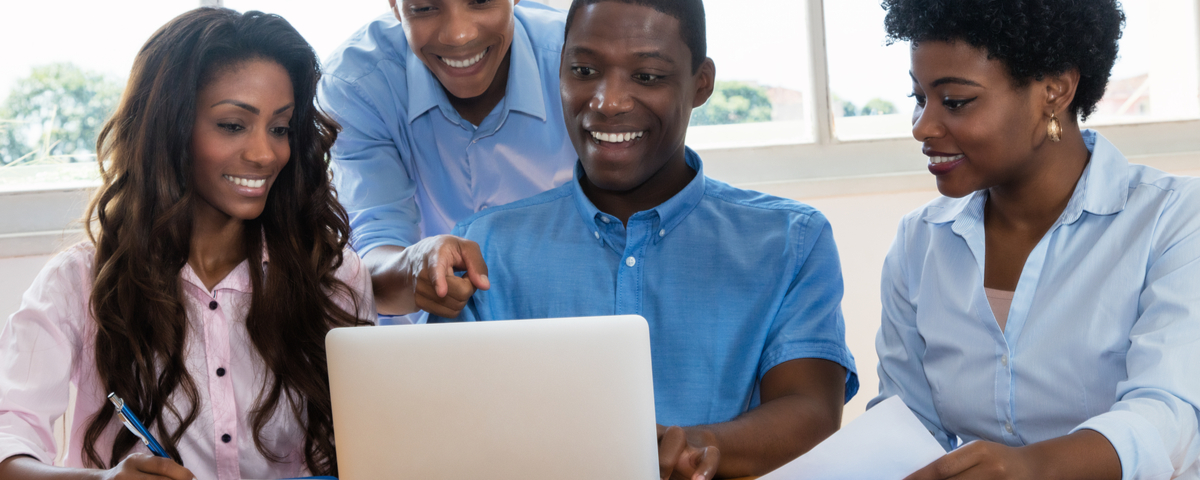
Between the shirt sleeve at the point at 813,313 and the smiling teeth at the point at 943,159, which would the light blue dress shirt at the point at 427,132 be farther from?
the smiling teeth at the point at 943,159

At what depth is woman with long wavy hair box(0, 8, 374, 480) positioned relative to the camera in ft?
4.77

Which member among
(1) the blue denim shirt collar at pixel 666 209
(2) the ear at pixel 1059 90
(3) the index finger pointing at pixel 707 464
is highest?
(2) the ear at pixel 1059 90

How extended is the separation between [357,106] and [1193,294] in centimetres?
163

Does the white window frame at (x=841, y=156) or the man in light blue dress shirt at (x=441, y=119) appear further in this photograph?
the white window frame at (x=841, y=156)

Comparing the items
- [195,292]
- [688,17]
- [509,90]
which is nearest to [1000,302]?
[688,17]

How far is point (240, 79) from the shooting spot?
61.9 inches

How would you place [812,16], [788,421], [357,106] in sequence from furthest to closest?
[812,16] < [357,106] < [788,421]

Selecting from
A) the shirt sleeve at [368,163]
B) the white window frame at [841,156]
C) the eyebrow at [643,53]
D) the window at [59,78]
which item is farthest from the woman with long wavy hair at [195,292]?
the white window frame at [841,156]

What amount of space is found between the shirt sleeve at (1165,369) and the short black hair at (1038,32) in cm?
26

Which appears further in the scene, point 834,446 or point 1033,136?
point 1033,136

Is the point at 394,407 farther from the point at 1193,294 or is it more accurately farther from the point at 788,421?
the point at 1193,294

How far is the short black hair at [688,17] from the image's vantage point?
1.56 meters

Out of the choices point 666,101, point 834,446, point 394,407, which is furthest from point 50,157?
point 834,446

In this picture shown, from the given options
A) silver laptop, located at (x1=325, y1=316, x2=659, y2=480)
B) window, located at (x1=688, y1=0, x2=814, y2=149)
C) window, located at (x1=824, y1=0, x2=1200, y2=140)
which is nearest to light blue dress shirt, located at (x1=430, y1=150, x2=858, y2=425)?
silver laptop, located at (x1=325, y1=316, x2=659, y2=480)
